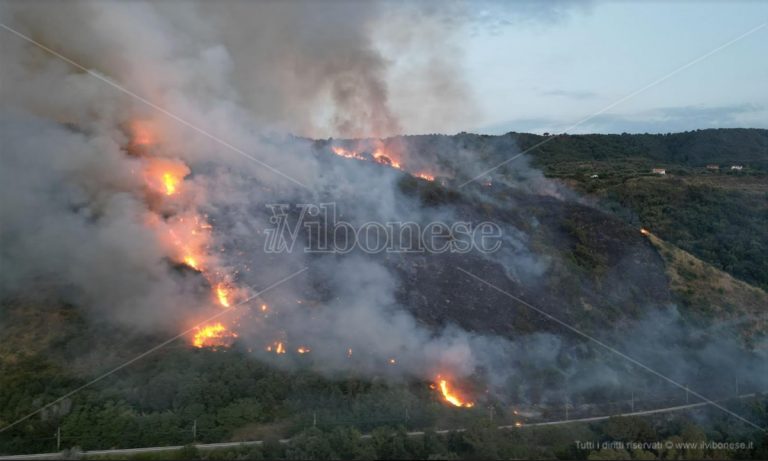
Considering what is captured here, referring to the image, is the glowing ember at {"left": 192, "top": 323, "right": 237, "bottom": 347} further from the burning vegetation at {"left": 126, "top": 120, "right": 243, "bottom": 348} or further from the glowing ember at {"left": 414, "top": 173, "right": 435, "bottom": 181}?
the glowing ember at {"left": 414, "top": 173, "right": 435, "bottom": 181}

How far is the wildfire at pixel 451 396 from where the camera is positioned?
22.0 metres

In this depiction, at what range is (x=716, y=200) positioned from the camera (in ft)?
148

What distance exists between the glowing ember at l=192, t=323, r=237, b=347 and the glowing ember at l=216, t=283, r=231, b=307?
1.28 metres

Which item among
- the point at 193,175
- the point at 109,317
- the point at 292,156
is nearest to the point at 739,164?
the point at 292,156

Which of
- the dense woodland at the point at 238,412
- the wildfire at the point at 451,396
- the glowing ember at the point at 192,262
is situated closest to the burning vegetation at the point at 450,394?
the wildfire at the point at 451,396

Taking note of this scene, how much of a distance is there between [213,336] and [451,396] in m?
9.97

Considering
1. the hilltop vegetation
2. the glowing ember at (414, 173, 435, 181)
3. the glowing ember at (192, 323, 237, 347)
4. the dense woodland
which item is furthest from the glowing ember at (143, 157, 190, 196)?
the hilltop vegetation

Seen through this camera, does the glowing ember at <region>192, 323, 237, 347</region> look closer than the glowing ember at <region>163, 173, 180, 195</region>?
Yes

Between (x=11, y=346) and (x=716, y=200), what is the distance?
1841 inches

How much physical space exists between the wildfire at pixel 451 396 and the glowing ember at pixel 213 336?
8.67 metres

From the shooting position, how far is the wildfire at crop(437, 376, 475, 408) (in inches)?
868

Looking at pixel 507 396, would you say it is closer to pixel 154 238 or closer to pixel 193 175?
pixel 154 238

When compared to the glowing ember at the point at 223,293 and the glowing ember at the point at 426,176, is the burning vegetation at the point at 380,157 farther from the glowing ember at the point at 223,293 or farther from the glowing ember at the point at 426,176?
the glowing ember at the point at 223,293

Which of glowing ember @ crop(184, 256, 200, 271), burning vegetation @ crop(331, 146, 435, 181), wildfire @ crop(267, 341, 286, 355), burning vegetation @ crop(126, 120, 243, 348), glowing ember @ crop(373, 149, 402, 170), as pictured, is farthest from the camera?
glowing ember @ crop(373, 149, 402, 170)
